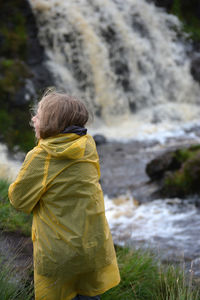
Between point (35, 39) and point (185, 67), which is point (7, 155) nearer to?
point (35, 39)

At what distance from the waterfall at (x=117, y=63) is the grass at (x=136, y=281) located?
1065cm

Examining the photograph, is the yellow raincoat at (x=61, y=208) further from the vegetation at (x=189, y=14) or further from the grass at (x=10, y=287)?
the vegetation at (x=189, y=14)

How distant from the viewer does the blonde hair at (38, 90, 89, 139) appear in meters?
2.57

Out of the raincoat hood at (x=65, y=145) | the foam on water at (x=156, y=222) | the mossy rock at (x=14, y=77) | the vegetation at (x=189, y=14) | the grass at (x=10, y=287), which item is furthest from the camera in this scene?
the vegetation at (x=189, y=14)

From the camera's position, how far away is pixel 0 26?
47.0 ft

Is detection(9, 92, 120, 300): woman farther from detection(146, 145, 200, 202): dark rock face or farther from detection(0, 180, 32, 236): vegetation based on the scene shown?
detection(146, 145, 200, 202): dark rock face

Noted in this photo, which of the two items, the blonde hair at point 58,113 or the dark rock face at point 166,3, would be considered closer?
the blonde hair at point 58,113

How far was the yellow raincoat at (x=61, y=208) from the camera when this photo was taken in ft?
8.30

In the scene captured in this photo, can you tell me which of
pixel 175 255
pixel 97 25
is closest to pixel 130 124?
pixel 97 25

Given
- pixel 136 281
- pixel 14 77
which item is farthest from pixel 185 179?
pixel 14 77

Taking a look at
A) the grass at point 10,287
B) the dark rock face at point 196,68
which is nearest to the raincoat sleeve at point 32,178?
the grass at point 10,287

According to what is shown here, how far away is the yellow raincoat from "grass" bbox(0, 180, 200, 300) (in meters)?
0.37

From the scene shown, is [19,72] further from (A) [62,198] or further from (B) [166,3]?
(B) [166,3]

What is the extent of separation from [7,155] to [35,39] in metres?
6.11
